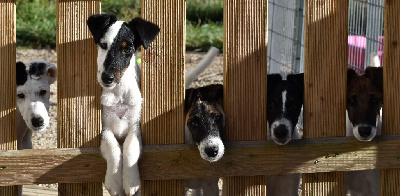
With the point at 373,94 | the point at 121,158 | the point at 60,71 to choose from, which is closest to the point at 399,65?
the point at 373,94

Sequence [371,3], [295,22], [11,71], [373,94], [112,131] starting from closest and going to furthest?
[11,71]
[112,131]
[373,94]
[371,3]
[295,22]

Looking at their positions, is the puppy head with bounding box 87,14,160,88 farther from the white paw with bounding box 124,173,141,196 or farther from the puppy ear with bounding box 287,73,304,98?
the puppy ear with bounding box 287,73,304,98

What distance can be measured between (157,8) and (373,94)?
4.79 ft

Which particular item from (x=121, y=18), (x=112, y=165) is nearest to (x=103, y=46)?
(x=112, y=165)

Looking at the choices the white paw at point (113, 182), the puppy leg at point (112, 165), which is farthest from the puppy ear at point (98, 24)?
the white paw at point (113, 182)

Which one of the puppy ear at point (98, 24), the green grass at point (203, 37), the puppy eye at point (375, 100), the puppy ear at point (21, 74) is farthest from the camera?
the green grass at point (203, 37)

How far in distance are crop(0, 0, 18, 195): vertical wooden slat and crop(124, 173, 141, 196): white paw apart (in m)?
0.61

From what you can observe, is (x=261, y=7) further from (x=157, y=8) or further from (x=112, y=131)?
(x=112, y=131)

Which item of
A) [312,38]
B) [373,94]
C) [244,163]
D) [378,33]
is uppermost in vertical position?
[378,33]

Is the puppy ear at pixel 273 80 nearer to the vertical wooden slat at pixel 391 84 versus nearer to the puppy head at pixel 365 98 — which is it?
→ the puppy head at pixel 365 98

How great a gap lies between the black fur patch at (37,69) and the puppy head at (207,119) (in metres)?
1.15

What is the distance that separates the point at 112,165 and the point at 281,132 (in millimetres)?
943

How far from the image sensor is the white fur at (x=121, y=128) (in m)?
3.65

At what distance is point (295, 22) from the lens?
272 inches
